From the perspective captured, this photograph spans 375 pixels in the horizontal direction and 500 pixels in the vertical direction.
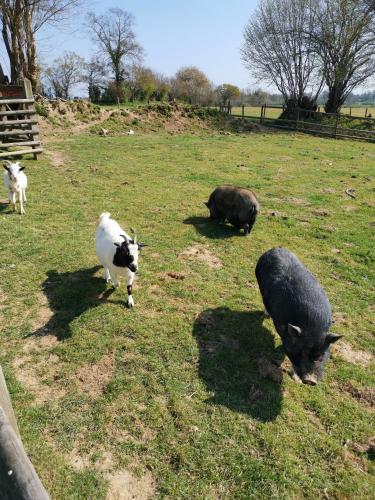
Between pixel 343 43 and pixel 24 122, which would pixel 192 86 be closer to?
pixel 343 43

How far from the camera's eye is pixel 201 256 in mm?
7641

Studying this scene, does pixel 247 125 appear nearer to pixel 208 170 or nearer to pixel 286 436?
pixel 208 170

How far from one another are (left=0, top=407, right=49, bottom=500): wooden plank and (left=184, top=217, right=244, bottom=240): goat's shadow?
695 centimetres

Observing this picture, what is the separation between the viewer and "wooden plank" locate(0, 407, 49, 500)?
1.71 metres

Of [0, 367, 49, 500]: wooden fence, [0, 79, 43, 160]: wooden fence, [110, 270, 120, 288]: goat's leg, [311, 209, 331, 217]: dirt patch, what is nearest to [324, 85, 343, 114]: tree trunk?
[311, 209, 331, 217]: dirt patch

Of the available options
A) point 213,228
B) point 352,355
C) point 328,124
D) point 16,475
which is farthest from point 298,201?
point 328,124

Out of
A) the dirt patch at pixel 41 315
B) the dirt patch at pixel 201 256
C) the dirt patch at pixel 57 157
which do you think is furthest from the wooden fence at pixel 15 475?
the dirt patch at pixel 57 157

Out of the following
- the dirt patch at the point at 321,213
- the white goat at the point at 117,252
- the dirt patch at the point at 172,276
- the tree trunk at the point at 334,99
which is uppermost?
the tree trunk at the point at 334,99

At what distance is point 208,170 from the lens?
1461 centimetres

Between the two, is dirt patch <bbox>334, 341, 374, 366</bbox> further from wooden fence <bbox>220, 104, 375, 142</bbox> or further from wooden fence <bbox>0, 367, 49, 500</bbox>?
wooden fence <bbox>220, 104, 375, 142</bbox>

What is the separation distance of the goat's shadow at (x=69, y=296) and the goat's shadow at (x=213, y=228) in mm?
2894

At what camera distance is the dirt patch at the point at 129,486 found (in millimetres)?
3312

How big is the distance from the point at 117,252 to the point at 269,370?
8.90 feet

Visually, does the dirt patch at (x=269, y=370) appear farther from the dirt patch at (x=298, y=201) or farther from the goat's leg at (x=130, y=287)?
the dirt patch at (x=298, y=201)
